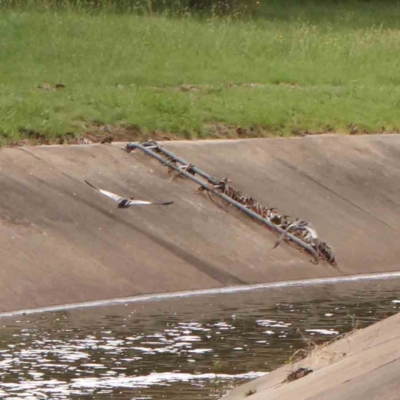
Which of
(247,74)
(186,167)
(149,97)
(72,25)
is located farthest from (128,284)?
(72,25)

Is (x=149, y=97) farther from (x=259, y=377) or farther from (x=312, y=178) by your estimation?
(x=259, y=377)

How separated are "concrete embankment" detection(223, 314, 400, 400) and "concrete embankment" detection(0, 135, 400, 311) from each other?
3.14m

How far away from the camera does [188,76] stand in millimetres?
19203

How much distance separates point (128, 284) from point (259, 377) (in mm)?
3430

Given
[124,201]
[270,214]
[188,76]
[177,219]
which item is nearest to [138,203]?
[124,201]

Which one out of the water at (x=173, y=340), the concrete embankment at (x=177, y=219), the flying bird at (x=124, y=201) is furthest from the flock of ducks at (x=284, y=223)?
the water at (x=173, y=340)

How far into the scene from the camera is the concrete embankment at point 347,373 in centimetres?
646

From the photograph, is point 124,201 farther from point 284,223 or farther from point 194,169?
point 284,223

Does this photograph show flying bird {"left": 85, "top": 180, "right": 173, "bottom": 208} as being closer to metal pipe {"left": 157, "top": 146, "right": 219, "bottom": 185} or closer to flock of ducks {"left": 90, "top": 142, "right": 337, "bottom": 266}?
flock of ducks {"left": 90, "top": 142, "right": 337, "bottom": 266}

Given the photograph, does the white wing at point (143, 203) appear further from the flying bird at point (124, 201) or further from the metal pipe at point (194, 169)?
the metal pipe at point (194, 169)

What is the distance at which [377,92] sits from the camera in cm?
1975

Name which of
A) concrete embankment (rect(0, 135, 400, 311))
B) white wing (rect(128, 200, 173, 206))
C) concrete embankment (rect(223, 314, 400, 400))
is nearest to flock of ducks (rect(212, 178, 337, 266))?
concrete embankment (rect(0, 135, 400, 311))

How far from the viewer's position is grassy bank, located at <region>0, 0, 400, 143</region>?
15.9 meters

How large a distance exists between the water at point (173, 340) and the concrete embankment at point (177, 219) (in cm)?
50
